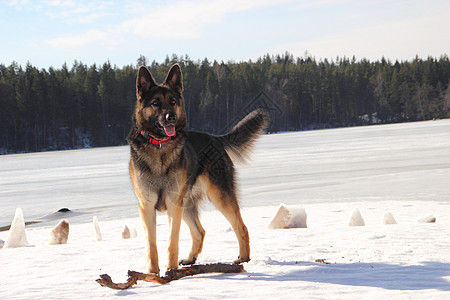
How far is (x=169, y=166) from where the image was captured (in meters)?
4.61

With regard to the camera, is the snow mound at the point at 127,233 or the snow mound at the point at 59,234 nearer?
the snow mound at the point at 59,234

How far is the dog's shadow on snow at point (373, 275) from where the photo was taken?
3.97 meters

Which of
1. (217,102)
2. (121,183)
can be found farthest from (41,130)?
(121,183)

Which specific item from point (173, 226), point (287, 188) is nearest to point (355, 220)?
point (173, 226)

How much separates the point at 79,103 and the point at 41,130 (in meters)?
8.45

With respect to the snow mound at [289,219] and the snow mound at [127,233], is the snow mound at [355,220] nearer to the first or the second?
the snow mound at [289,219]

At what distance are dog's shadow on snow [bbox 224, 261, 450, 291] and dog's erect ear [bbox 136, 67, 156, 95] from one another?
2108 mm

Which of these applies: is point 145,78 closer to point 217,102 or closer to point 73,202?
point 73,202

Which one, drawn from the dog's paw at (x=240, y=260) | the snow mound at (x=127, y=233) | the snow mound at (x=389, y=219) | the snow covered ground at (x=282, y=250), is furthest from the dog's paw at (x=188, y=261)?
the snow mound at (x=389, y=219)

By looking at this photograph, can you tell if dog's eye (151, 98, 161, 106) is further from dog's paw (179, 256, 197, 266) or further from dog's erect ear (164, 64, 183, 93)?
dog's paw (179, 256, 197, 266)

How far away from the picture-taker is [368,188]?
13188mm

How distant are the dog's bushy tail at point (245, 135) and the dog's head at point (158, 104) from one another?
47.4 inches

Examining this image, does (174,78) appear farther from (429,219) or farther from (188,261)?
(429,219)

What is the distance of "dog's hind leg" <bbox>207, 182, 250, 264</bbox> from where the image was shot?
198 inches
